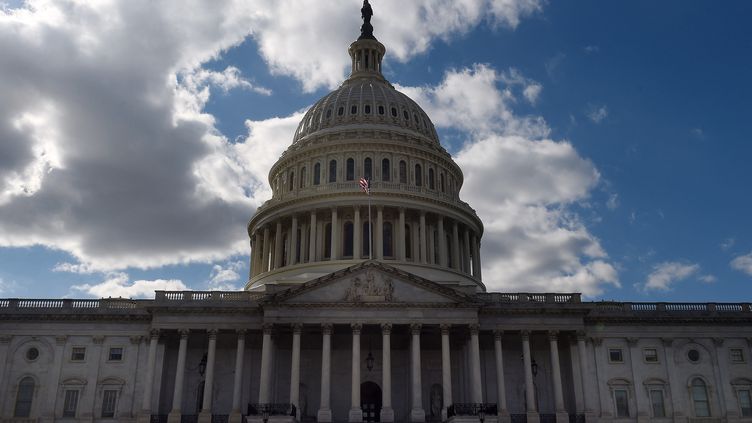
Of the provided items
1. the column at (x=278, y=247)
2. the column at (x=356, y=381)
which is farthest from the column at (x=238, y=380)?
the column at (x=278, y=247)

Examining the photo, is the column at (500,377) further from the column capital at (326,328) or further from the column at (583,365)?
the column capital at (326,328)

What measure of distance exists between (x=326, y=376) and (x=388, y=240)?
20841 millimetres

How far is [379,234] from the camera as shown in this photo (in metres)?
63.2

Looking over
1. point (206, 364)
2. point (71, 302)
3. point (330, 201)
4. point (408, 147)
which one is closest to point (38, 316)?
point (71, 302)

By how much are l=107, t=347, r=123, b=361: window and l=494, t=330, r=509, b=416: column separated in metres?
27.9

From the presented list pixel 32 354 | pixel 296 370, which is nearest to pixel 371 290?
pixel 296 370

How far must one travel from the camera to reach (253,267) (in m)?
70.2

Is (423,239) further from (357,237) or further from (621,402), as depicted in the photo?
(621,402)

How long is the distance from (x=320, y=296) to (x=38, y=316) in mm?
21891

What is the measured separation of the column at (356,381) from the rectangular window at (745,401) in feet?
95.4

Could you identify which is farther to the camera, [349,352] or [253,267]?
[253,267]

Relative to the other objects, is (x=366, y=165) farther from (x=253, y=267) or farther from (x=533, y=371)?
(x=533, y=371)

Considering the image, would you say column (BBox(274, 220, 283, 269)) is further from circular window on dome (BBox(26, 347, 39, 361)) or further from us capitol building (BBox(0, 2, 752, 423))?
circular window on dome (BBox(26, 347, 39, 361))

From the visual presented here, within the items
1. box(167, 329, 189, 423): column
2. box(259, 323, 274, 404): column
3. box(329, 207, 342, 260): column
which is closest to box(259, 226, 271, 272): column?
box(329, 207, 342, 260): column
